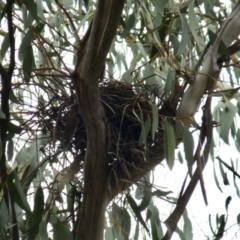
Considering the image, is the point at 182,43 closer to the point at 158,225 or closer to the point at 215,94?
the point at 215,94

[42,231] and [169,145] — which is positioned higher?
[169,145]

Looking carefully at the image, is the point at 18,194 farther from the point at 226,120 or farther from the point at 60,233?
the point at 226,120

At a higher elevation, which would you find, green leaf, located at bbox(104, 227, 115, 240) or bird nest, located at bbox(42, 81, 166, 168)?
bird nest, located at bbox(42, 81, 166, 168)

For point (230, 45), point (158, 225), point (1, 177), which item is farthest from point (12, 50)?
point (158, 225)

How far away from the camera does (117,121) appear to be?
1.23 m

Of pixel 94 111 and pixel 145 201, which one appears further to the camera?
pixel 145 201

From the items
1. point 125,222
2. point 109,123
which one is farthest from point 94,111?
point 125,222

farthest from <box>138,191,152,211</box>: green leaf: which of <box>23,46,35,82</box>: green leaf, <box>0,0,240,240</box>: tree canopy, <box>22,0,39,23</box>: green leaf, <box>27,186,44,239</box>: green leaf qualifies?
<box>22,0,39,23</box>: green leaf

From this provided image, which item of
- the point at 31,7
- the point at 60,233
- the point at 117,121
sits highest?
the point at 31,7

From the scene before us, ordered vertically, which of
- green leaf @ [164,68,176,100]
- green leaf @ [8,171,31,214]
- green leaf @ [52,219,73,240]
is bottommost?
green leaf @ [52,219,73,240]

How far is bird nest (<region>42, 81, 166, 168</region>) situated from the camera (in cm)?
119

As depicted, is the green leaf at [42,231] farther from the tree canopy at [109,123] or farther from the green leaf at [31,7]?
the green leaf at [31,7]

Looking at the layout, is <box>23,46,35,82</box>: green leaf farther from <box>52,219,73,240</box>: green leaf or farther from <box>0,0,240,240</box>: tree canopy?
<box>52,219,73,240</box>: green leaf

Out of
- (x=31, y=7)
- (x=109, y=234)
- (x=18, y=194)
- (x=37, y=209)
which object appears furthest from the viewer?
(x=109, y=234)
